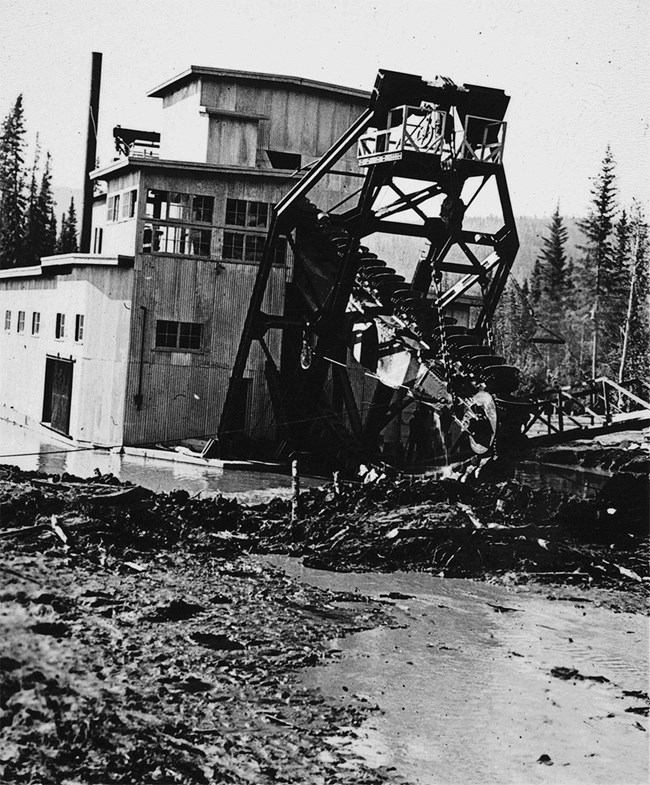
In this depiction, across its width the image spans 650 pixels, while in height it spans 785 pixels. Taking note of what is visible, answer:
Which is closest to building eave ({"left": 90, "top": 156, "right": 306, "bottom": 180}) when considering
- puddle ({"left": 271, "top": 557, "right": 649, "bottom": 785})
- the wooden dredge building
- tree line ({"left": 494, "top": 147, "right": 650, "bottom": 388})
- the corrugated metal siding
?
the wooden dredge building

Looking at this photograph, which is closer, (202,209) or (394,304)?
(394,304)

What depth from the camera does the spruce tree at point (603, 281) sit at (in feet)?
178

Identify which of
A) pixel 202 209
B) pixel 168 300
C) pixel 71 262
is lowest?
pixel 168 300

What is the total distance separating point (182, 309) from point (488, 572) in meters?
12.8

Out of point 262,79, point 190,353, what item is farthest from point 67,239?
point 190,353

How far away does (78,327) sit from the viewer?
83.4 ft

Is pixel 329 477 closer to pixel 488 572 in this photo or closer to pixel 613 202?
pixel 488 572

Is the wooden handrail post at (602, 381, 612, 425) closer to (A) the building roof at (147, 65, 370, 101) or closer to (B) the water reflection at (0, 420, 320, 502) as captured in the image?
(B) the water reflection at (0, 420, 320, 502)

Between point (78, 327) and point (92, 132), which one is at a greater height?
point (92, 132)

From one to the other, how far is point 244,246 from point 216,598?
570 inches

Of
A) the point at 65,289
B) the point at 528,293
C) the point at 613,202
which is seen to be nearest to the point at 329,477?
the point at 65,289

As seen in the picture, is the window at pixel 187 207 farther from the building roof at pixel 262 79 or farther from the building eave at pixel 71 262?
the building roof at pixel 262 79

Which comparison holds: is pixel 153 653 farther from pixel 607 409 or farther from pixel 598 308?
pixel 598 308

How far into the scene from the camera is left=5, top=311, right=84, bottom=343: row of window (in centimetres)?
2531
